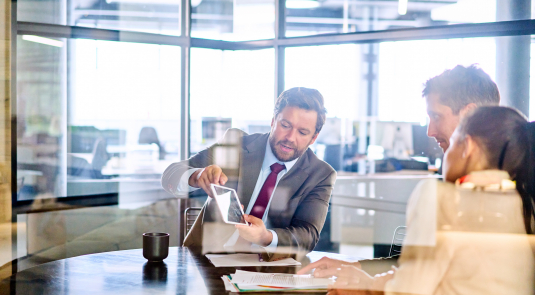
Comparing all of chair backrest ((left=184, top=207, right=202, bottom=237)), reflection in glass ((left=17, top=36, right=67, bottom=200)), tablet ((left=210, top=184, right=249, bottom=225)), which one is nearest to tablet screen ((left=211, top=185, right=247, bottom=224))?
tablet ((left=210, top=184, right=249, bottom=225))

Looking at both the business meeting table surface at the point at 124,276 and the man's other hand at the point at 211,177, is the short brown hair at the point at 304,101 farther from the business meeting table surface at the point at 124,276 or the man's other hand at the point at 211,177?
the business meeting table surface at the point at 124,276

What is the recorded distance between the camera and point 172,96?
4.77 metres

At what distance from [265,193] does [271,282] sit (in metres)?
0.96

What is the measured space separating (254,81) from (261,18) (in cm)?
62

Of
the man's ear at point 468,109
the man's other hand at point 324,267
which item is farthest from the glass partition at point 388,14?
the man's other hand at point 324,267

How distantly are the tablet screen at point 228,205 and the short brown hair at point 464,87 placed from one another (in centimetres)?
89

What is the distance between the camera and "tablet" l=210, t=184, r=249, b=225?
1.69 meters

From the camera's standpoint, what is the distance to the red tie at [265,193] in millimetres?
2486

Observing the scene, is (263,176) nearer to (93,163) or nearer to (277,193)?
(277,193)

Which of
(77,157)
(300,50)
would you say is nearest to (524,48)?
(300,50)

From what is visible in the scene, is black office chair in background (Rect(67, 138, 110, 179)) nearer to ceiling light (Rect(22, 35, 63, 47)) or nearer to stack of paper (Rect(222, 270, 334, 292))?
ceiling light (Rect(22, 35, 63, 47))

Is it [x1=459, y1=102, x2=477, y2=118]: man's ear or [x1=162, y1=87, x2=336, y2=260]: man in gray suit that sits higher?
[x1=459, y1=102, x2=477, y2=118]: man's ear

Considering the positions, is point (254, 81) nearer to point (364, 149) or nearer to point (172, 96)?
point (172, 96)

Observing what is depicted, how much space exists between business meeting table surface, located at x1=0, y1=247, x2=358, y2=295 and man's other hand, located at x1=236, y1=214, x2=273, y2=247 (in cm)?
18
